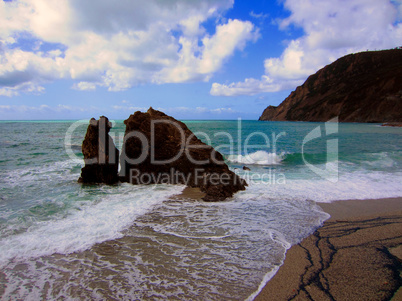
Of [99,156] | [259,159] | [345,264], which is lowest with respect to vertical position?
[345,264]

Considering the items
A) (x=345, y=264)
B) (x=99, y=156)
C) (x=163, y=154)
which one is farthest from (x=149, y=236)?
(x=99, y=156)

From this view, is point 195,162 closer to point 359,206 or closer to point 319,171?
point 359,206

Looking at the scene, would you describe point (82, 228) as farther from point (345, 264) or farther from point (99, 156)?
point (345, 264)

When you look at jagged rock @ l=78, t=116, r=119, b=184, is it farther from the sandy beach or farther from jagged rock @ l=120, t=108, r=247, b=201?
the sandy beach

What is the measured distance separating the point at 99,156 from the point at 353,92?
304 feet

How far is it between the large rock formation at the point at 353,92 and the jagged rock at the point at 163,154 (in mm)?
79451

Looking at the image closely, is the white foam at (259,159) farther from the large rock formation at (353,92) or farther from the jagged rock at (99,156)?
the large rock formation at (353,92)

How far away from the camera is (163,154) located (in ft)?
27.7

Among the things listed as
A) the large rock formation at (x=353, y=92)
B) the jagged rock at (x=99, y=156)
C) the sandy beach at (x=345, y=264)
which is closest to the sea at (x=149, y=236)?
the sandy beach at (x=345, y=264)

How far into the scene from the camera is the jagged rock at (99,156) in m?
8.17

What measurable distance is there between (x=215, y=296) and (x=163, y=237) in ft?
5.44

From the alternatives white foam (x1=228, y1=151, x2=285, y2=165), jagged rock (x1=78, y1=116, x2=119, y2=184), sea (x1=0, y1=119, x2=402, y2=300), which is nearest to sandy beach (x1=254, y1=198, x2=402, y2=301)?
sea (x1=0, y1=119, x2=402, y2=300)

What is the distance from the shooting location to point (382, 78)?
74000 mm

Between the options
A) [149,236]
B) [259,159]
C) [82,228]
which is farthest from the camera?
[259,159]
